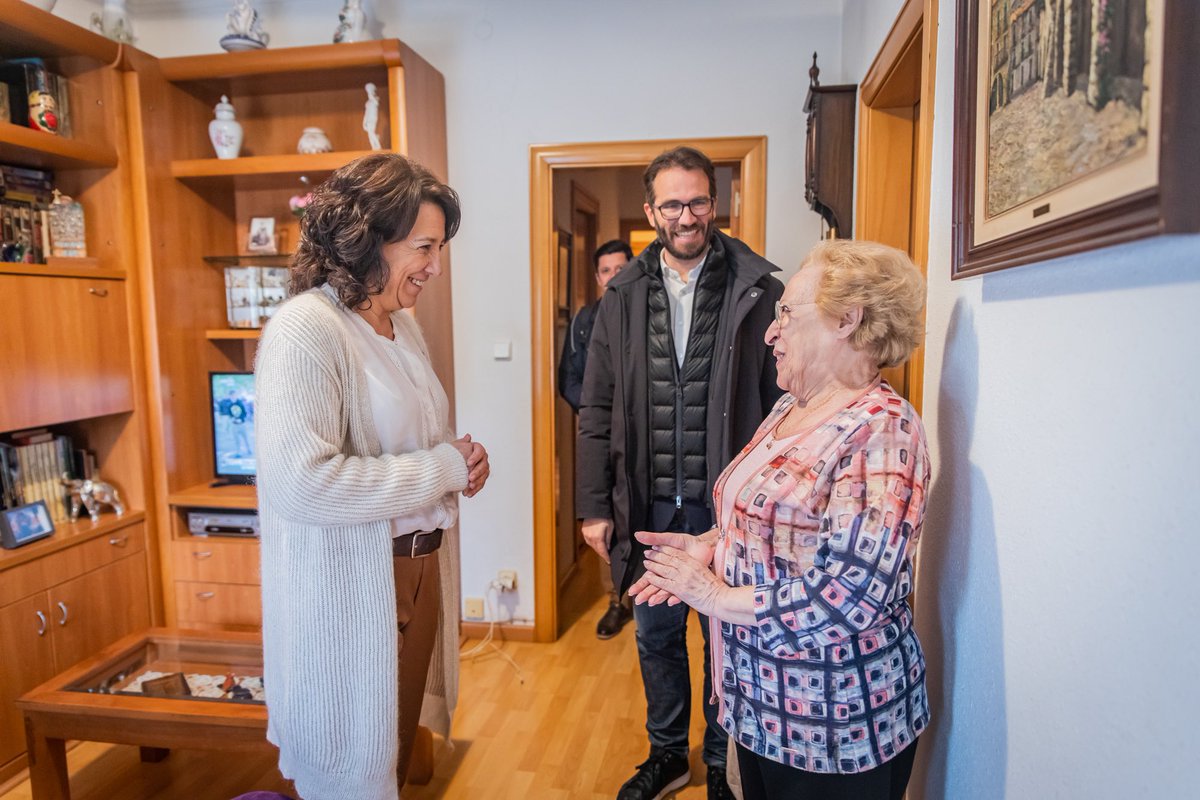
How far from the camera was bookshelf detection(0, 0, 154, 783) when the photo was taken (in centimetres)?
220

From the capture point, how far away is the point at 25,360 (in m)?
2.24

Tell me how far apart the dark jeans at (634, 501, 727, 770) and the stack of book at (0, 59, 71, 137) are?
2.35 metres

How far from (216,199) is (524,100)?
4.33 ft

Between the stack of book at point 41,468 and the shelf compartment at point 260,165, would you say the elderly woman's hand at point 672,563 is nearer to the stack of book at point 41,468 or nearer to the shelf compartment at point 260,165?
the shelf compartment at point 260,165

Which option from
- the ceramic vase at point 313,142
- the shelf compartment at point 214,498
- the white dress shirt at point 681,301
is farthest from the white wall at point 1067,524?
the shelf compartment at point 214,498

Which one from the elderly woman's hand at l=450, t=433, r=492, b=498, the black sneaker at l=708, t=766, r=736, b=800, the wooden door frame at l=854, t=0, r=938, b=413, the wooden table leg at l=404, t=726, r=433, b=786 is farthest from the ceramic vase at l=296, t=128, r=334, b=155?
the black sneaker at l=708, t=766, r=736, b=800

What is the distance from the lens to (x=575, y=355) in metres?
3.08

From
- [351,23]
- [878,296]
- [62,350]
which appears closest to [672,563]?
[878,296]

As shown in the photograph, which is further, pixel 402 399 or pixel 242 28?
pixel 242 28

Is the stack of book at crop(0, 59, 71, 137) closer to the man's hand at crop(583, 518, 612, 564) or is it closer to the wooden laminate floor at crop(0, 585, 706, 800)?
the wooden laminate floor at crop(0, 585, 706, 800)

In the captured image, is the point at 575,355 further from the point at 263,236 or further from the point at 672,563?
the point at 672,563

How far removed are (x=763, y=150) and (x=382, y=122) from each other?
4.72 feet

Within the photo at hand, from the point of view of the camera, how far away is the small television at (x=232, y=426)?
2.87 meters

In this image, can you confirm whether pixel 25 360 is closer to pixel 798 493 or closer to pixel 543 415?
pixel 543 415
